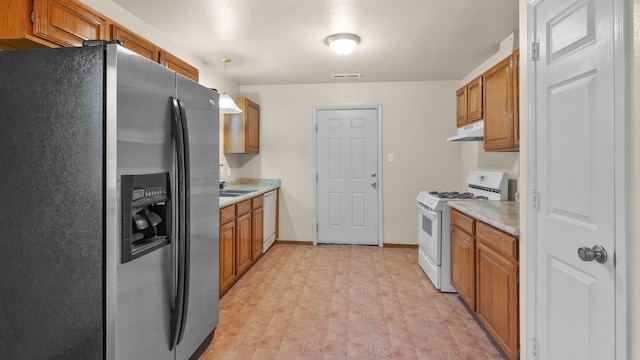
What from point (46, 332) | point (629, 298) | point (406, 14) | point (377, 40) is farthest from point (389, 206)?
point (46, 332)

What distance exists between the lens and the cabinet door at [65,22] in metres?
1.67

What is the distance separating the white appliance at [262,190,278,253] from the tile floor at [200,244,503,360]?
1.57ft

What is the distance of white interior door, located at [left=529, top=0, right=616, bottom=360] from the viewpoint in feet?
3.73

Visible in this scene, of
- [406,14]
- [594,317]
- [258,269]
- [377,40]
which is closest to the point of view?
[594,317]

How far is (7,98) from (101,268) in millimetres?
736

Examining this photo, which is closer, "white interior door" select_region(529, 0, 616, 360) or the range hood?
"white interior door" select_region(529, 0, 616, 360)

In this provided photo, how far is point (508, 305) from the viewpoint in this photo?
6.28 feet

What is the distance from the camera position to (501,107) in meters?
2.58

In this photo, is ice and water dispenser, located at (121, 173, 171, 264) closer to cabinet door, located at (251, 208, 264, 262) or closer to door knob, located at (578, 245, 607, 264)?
door knob, located at (578, 245, 607, 264)

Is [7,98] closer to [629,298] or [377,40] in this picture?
[629,298]

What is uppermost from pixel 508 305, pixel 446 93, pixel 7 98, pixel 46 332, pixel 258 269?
pixel 446 93

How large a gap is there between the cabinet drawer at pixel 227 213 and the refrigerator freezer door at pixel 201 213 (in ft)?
2.37

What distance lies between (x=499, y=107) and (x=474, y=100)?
594mm

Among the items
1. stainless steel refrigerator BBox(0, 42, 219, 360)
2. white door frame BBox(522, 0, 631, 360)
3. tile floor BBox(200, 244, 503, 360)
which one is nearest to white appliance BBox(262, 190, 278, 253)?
tile floor BBox(200, 244, 503, 360)
